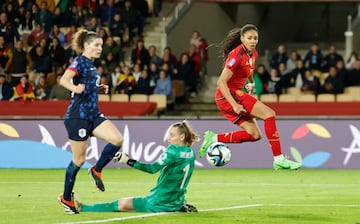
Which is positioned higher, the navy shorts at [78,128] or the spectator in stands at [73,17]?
the navy shorts at [78,128]

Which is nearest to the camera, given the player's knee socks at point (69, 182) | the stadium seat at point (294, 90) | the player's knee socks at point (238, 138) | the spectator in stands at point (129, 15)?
the player's knee socks at point (69, 182)

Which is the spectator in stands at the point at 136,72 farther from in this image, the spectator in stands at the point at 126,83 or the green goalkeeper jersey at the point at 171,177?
the green goalkeeper jersey at the point at 171,177

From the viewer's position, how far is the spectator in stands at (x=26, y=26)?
110 feet

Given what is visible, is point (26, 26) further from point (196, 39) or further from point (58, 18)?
point (196, 39)

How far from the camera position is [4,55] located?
3200cm

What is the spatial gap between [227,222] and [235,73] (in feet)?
10.7

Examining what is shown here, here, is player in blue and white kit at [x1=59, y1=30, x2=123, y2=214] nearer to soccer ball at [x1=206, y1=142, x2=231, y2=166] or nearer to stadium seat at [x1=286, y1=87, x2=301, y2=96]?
soccer ball at [x1=206, y1=142, x2=231, y2=166]

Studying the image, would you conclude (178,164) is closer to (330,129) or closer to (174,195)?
(174,195)

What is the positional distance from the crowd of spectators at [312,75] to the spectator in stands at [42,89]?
573 cm

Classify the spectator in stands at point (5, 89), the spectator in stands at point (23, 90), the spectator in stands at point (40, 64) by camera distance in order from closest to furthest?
the spectator in stands at point (23, 90)
the spectator in stands at point (5, 89)
the spectator in stands at point (40, 64)

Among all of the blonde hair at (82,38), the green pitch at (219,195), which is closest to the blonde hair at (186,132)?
the green pitch at (219,195)

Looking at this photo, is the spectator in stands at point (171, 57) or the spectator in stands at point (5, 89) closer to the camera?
the spectator in stands at point (5, 89)

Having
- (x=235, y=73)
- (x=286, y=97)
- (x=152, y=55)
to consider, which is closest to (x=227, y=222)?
(x=235, y=73)

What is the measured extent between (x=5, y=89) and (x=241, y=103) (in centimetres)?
1589
